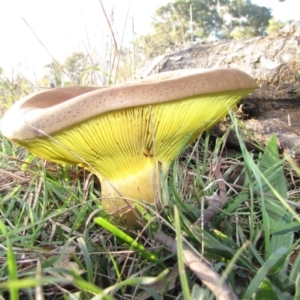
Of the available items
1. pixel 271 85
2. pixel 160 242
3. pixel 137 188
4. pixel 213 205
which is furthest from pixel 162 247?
pixel 271 85

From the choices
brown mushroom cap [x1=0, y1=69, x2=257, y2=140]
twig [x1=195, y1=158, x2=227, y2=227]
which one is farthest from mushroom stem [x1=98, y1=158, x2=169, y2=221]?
brown mushroom cap [x1=0, y1=69, x2=257, y2=140]

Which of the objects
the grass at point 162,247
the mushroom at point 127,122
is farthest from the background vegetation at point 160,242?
the mushroom at point 127,122

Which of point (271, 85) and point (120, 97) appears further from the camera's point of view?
point (271, 85)

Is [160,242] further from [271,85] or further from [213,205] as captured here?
[271,85]

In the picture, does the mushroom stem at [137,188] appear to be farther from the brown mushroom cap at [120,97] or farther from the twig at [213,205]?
the brown mushroom cap at [120,97]

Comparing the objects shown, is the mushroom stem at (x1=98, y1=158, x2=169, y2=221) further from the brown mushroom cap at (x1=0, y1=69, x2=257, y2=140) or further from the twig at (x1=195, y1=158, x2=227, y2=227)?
the brown mushroom cap at (x1=0, y1=69, x2=257, y2=140)

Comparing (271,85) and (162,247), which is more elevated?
(271,85)
